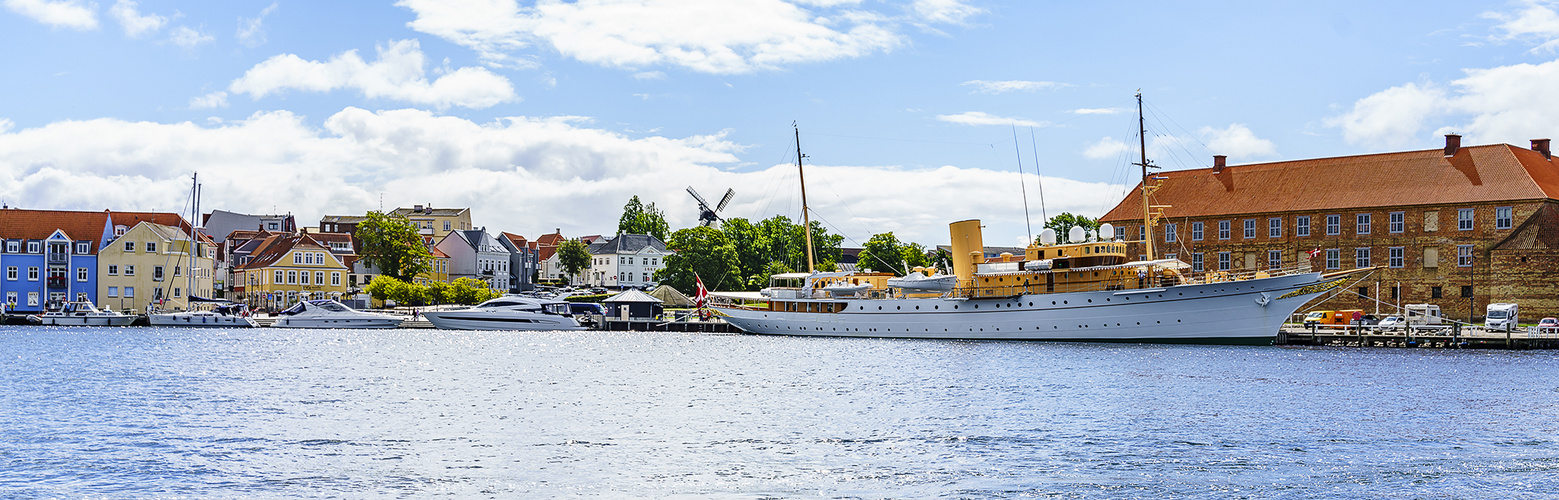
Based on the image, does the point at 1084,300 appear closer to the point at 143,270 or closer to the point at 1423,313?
the point at 1423,313

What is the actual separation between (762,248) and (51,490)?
84.1 meters

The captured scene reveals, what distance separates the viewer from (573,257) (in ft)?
479

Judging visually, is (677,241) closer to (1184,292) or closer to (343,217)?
(1184,292)

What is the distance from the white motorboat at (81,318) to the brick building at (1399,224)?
65875mm

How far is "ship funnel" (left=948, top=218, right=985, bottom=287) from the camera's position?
6519 centimetres

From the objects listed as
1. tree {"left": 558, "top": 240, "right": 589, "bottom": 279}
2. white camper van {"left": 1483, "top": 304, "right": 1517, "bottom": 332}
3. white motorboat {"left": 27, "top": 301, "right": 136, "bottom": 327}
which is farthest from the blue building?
white camper van {"left": 1483, "top": 304, "right": 1517, "bottom": 332}

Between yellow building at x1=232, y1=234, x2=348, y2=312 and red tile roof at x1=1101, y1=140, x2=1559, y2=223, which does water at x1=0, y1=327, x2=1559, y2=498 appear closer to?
red tile roof at x1=1101, y1=140, x2=1559, y2=223

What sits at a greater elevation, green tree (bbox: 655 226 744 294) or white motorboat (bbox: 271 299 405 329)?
green tree (bbox: 655 226 744 294)

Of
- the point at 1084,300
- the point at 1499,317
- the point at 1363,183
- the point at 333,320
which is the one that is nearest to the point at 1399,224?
the point at 1363,183

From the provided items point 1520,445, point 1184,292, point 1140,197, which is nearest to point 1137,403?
point 1520,445

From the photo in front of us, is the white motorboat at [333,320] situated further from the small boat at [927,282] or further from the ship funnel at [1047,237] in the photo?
the ship funnel at [1047,237]

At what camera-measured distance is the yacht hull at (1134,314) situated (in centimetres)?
5734

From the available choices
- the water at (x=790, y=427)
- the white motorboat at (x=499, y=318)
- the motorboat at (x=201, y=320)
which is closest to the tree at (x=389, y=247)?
the motorboat at (x=201, y=320)

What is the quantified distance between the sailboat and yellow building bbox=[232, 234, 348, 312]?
58419 mm
